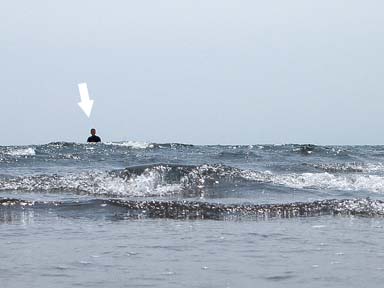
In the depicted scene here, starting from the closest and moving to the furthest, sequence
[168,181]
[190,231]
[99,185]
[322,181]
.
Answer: [190,231]
[99,185]
[168,181]
[322,181]

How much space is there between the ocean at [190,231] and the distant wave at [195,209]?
0.5 inches

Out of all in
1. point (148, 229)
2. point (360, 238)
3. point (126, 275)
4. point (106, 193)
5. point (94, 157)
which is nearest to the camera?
point (126, 275)

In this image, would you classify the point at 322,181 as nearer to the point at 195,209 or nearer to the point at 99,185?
the point at 99,185

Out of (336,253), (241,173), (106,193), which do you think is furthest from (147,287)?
(241,173)

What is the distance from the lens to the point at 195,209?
10.2 meters

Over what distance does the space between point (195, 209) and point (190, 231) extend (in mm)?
1924

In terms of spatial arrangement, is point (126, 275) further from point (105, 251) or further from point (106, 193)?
point (106, 193)

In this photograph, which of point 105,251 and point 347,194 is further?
point 347,194

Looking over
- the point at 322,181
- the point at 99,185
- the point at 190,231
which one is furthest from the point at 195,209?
the point at 322,181

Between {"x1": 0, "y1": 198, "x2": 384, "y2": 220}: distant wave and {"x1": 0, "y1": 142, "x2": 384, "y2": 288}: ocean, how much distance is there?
0.01m

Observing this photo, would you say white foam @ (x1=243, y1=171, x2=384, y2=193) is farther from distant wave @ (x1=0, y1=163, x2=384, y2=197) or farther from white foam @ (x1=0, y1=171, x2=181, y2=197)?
white foam @ (x1=0, y1=171, x2=181, y2=197)

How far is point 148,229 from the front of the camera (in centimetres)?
838

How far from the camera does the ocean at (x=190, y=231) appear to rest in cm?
588

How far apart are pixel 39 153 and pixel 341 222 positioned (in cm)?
1603
